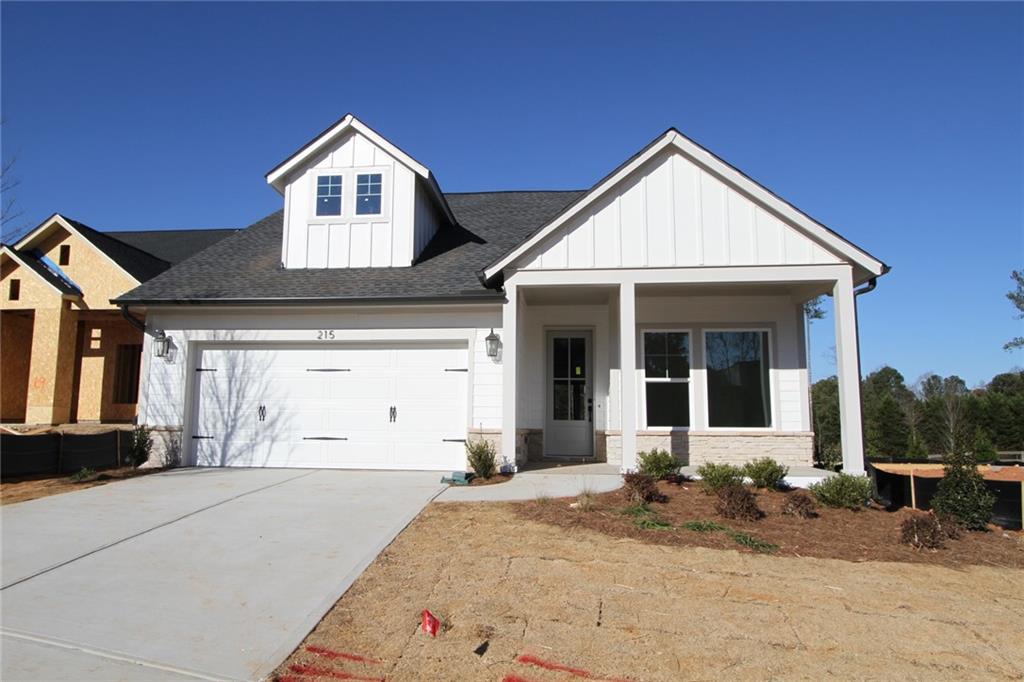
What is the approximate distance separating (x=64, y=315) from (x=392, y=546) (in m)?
16.0

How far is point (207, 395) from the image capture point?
1197 centimetres

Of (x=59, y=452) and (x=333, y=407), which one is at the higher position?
(x=333, y=407)

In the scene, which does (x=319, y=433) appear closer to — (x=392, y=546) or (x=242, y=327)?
(x=242, y=327)

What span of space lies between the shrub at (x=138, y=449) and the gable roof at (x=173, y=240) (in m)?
11.1

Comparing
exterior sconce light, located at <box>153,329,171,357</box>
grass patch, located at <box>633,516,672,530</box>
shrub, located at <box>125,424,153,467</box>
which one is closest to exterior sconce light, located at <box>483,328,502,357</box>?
grass patch, located at <box>633,516,672,530</box>

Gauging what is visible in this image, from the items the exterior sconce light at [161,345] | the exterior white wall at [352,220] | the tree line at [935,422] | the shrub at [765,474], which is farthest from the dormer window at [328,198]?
the tree line at [935,422]

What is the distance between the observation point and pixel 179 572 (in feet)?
18.4

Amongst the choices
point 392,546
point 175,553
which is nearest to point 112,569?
point 175,553

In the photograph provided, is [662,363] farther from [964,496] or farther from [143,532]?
[143,532]

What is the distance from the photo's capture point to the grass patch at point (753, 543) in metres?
6.34

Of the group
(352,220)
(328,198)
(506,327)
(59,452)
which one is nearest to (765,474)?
(506,327)

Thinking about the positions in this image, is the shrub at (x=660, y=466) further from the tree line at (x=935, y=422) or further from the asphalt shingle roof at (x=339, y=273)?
the tree line at (x=935, y=422)

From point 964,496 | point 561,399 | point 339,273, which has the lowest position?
point 964,496

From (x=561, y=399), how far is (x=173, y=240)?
17461mm
